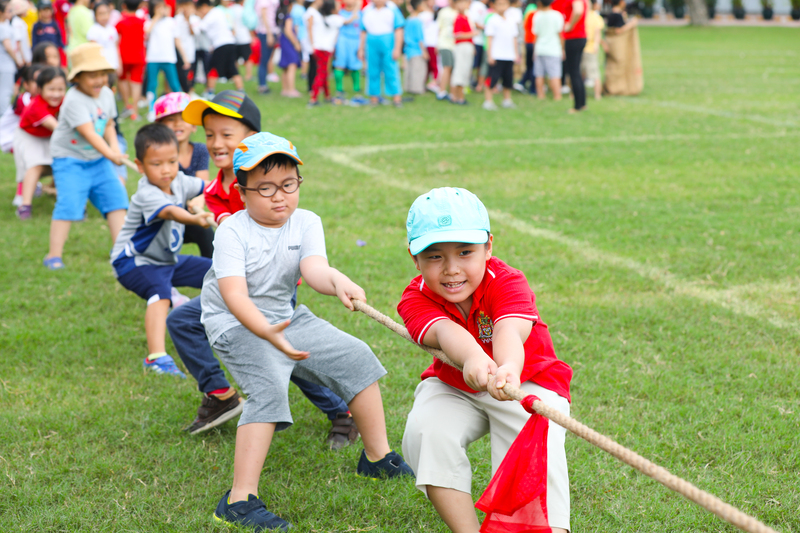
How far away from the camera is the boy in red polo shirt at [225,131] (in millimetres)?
3336

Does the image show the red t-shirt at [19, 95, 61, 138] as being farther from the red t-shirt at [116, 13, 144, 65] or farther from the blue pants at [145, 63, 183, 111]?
the red t-shirt at [116, 13, 144, 65]

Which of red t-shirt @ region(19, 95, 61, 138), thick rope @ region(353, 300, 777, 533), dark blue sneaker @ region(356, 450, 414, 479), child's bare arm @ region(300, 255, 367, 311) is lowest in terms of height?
dark blue sneaker @ region(356, 450, 414, 479)

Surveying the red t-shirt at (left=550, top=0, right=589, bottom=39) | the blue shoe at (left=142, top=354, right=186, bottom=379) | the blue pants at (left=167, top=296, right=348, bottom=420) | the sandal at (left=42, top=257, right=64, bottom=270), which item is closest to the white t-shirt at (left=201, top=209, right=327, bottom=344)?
the blue pants at (left=167, top=296, right=348, bottom=420)

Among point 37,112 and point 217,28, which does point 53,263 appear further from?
point 217,28

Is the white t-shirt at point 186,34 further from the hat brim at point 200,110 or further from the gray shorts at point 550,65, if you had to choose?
the hat brim at point 200,110

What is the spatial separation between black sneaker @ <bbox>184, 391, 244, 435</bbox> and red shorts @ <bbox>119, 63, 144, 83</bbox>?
30.7ft

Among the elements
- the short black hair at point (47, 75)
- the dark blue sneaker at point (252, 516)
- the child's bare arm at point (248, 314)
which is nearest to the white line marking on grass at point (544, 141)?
the short black hair at point (47, 75)

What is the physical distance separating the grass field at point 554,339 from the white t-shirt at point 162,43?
11.6 feet

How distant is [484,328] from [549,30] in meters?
11.3

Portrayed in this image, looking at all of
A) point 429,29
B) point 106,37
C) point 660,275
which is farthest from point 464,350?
point 429,29

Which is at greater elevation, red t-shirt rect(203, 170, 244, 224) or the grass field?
red t-shirt rect(203, 170, 244, 224)

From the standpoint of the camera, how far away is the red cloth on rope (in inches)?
77.4

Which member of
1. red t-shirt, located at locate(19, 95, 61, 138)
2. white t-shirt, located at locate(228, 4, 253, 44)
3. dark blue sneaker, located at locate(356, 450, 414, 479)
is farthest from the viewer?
white t-shirt, located at locate(228, 4, 253, 44)

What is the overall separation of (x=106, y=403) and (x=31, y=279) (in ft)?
6.81
